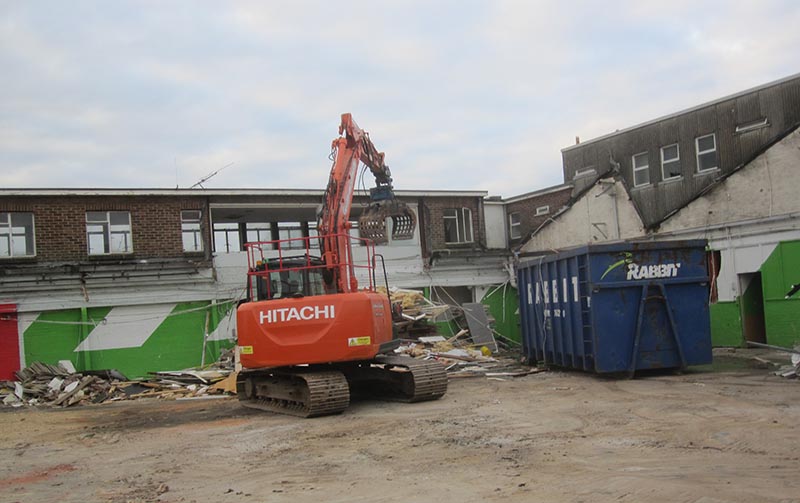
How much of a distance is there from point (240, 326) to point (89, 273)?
11.8 meters

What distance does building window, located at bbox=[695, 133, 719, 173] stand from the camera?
78.5 feet

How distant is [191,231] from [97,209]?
9.72ft

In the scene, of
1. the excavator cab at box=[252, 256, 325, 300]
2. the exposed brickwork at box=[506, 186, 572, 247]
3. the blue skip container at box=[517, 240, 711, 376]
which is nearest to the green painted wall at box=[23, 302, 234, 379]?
the excavator cab at box=[252, 256, 325, 300]

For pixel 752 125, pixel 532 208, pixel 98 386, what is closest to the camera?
pixel 98 386

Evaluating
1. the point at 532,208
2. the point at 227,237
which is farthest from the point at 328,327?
the point at 532,208

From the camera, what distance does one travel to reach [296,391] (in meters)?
13.2

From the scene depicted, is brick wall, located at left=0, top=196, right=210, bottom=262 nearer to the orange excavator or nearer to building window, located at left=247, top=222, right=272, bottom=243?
building window, located at left=247, top=222, right=272, bottom=243

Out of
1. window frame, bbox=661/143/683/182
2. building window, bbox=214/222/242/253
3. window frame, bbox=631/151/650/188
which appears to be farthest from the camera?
building window, bbox=214/222/242/253

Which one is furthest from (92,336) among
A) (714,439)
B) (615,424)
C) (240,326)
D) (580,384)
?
(714,439)

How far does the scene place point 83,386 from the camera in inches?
763

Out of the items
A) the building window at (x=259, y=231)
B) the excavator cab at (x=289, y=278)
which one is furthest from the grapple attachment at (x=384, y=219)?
the building window at (x=259, y=231)

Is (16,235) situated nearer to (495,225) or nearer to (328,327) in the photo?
(328,327)

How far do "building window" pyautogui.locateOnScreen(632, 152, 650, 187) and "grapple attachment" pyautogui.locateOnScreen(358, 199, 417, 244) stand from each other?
44.3 feet

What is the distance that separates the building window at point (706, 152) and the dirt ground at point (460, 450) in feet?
35.4
